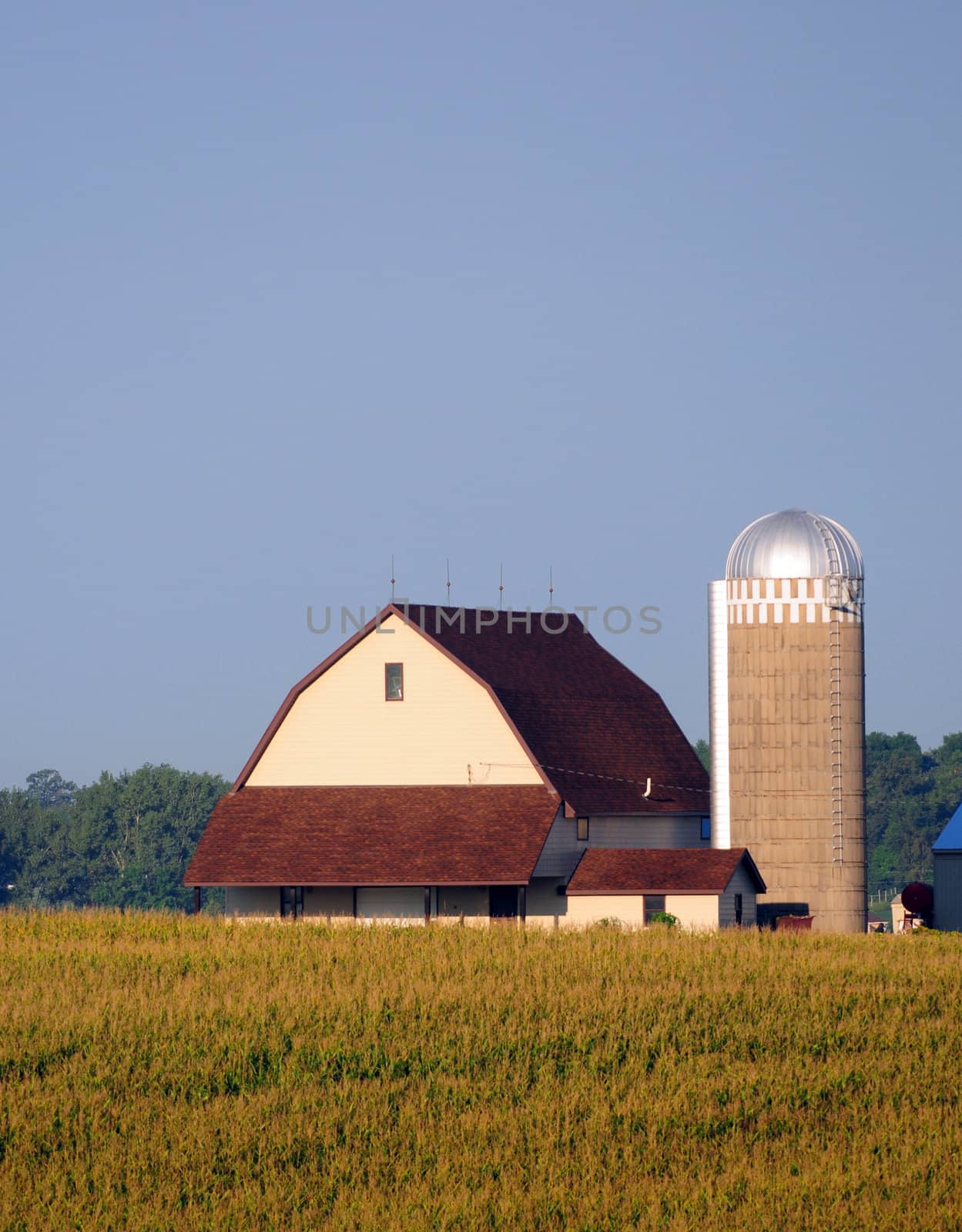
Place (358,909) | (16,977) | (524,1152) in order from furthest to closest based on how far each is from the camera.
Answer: (358,909)
(16,977)
(524,1152)

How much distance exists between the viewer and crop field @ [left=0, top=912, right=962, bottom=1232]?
18.5 meters


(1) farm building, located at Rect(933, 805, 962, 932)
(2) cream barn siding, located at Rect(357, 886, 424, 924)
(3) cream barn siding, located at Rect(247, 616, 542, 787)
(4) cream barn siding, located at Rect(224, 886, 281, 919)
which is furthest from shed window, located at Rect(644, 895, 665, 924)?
(4) cream barn siding, located at Rect(224, 886, 281, 919)

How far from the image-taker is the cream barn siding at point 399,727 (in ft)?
178

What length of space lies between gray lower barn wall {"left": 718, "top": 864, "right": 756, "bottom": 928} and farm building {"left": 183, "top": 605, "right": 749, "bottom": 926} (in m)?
0.10

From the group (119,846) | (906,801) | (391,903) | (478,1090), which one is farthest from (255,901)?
(906,801)

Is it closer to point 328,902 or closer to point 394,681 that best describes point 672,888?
point 328,902

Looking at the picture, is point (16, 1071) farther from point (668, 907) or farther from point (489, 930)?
point (668, 907)

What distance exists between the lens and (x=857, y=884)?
50906 millimetres

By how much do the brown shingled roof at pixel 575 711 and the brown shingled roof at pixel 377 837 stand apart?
161cm

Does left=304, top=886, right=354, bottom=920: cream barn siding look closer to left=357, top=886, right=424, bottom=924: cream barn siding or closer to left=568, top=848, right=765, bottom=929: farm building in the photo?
left=357, top=886, right=424, bottom=924: cream barn siding

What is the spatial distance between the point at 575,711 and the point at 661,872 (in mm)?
9732

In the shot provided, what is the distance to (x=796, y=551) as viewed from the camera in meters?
51.8

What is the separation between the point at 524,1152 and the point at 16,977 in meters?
15.0

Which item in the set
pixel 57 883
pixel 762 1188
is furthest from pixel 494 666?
pixel 57 883
